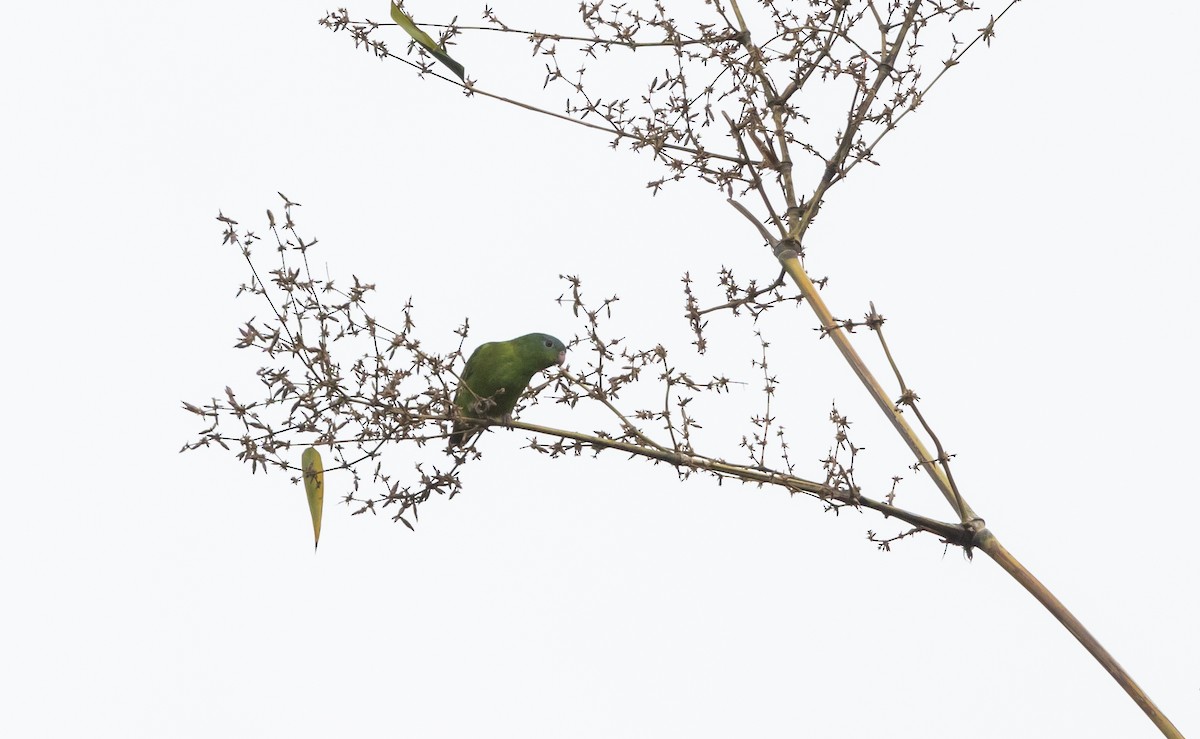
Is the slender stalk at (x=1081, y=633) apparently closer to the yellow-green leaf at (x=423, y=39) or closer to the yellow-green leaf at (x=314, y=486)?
the yellow-green leaf at (x=314, y=486)

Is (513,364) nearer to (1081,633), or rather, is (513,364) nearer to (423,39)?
(423,39)

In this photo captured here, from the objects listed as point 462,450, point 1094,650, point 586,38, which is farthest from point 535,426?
point 1094,650

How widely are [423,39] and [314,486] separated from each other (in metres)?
0.90

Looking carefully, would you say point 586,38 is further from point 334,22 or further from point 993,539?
point 993,539

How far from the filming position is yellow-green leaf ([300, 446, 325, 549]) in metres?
2.10

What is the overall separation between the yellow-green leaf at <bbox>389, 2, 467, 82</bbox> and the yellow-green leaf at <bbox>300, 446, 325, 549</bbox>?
810mm

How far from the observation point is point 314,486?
211 cm

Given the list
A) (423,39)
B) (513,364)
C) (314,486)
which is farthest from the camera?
(513,364)

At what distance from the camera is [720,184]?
230 centimetres

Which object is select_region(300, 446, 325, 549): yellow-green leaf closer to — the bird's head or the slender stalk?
the bird's head

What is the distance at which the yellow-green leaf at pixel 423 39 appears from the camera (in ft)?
7.72

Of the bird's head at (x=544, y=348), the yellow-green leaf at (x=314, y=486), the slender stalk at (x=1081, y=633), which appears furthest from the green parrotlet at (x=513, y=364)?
the slender stalk at (x=1081, y=633)

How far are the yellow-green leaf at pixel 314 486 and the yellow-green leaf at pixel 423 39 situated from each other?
810mm

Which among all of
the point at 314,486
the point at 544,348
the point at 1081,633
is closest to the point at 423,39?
the point at 544,348
